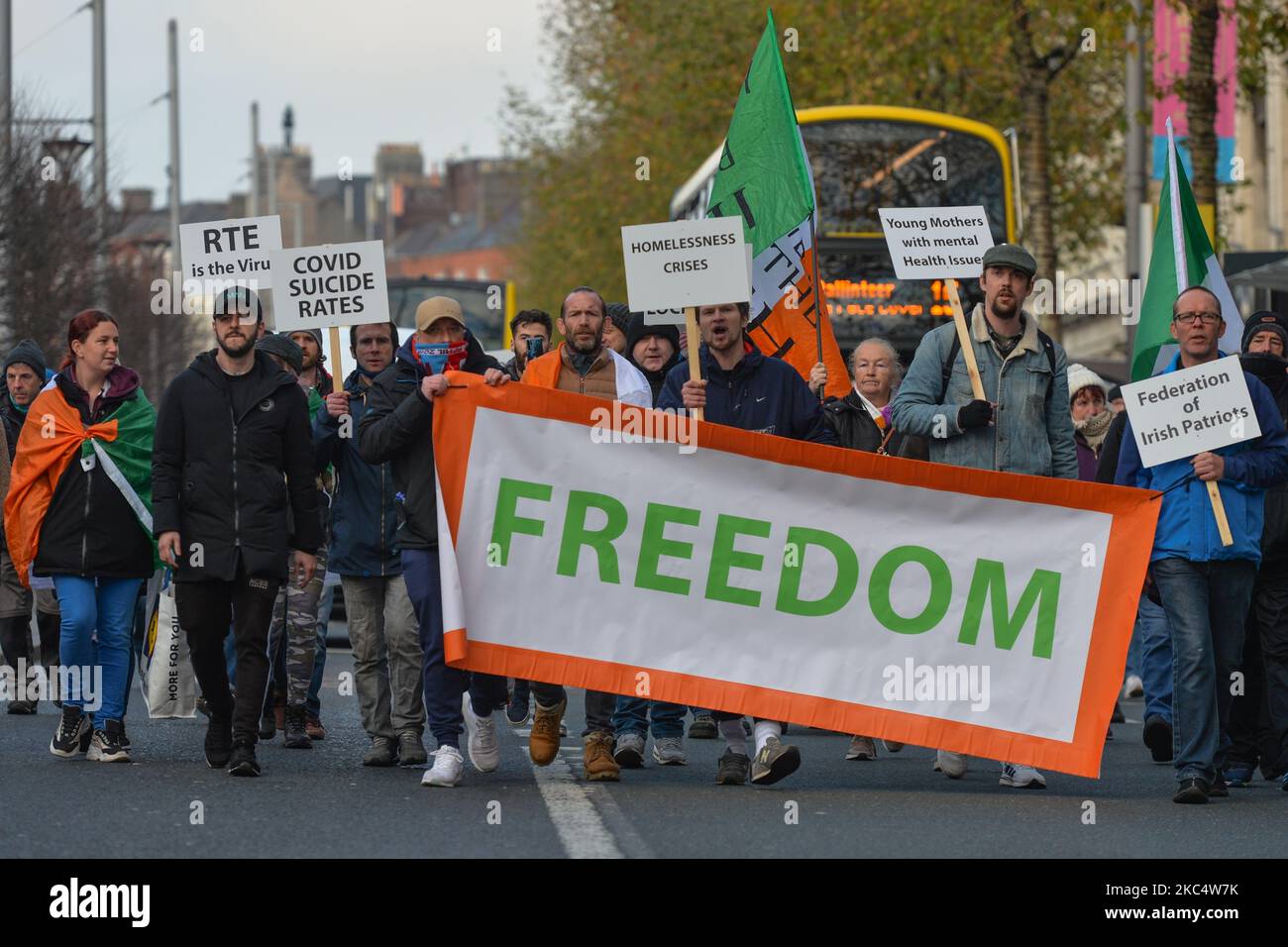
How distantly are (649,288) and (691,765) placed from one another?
2192 millimetres

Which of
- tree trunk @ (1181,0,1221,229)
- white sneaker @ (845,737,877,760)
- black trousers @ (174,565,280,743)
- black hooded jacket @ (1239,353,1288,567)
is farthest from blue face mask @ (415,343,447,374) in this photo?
tree trunk @ (1181,0,1221,229)

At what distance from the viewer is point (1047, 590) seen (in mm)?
9984

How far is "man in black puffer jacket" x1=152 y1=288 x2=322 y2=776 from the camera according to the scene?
33.6 feet

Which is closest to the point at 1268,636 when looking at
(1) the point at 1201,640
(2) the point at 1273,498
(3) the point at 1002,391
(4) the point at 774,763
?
(2) the point at 1273,498

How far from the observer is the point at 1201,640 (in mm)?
9883

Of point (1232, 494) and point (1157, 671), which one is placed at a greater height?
point (1232, 494)

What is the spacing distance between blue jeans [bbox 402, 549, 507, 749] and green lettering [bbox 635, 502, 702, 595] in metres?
0.78

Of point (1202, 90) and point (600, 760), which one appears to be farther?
point (1202, 90)

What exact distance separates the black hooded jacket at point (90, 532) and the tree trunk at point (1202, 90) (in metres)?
12.9

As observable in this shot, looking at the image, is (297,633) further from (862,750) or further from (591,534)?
(862,750)

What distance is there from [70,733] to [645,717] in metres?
2.58
